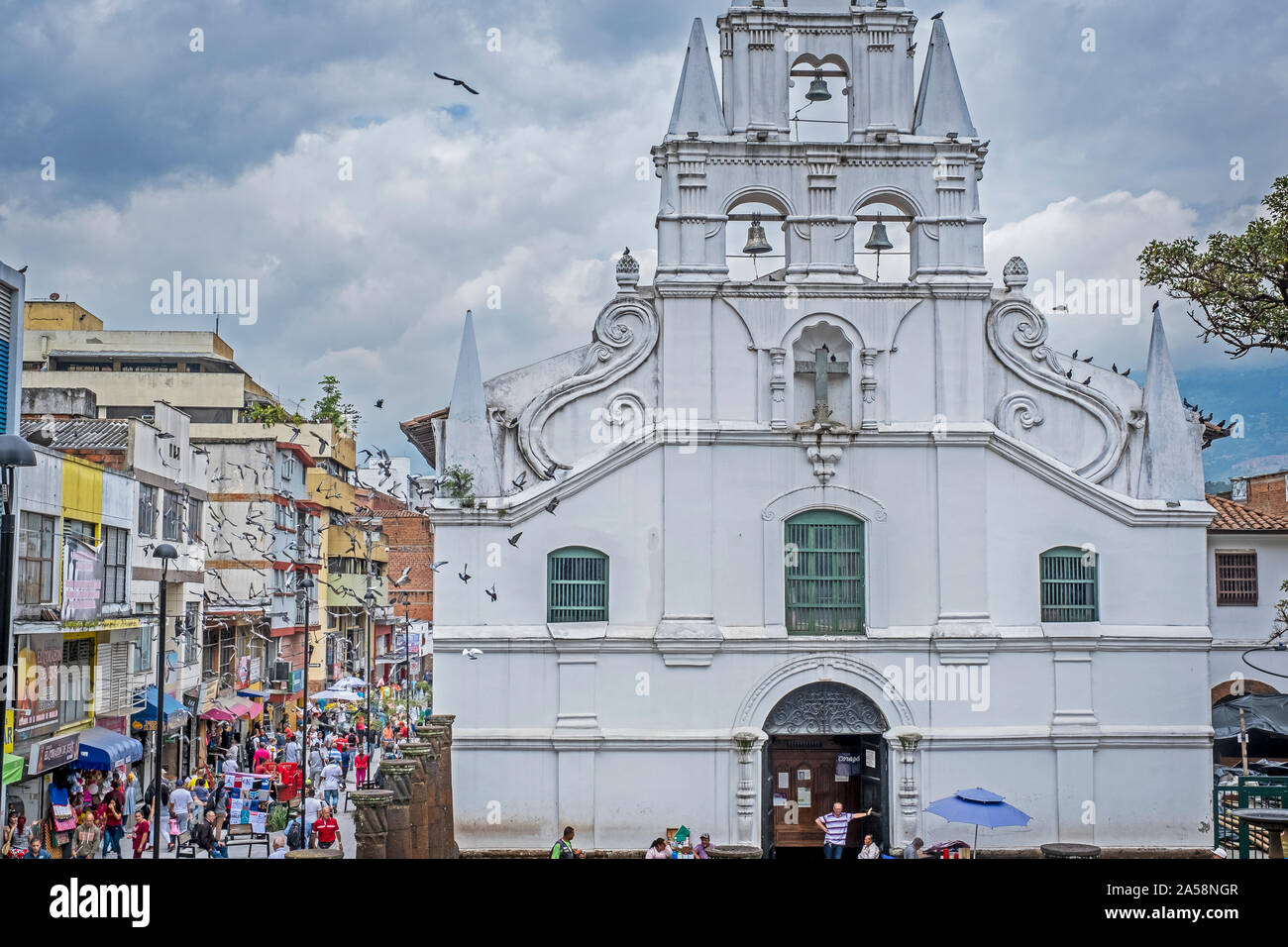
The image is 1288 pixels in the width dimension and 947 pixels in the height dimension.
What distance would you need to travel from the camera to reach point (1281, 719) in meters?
31.1

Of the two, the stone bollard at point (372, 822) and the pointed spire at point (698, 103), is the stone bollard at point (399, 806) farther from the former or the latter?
the pointed spire at point (698, 103)

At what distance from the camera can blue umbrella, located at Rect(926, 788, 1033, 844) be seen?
975 inches

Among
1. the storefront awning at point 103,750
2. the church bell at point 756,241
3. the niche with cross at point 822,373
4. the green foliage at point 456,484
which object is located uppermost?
the church bell at point 756,241

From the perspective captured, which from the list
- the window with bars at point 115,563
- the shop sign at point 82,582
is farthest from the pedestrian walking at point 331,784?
the window with bars at point 115,563

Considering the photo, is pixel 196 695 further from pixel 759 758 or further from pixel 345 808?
pixel 759 758

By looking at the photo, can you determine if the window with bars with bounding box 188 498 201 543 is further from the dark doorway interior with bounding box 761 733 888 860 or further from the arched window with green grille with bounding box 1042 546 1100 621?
the arched window with green grille with bounding box 1042 546 1100 621

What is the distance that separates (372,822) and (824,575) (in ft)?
48.5

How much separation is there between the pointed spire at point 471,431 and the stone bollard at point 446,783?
5110 millimetres

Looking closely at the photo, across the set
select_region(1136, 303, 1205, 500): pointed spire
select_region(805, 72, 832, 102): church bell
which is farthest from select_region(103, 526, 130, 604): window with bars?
select_region(1136, 303, 1205, 500): pointed spire

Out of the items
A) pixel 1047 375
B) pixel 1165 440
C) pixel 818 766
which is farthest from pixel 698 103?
pixel 818 766

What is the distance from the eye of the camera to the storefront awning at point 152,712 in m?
34.3

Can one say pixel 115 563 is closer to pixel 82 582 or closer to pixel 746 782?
pixel 82 582

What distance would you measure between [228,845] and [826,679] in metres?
12.6
